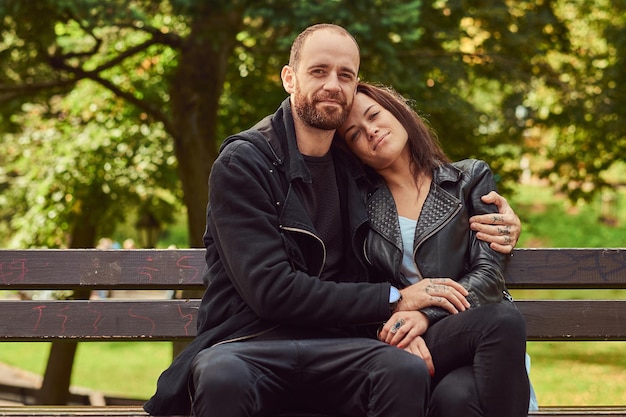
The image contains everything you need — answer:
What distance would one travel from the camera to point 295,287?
325 cm

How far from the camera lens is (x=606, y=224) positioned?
2952 centimetres

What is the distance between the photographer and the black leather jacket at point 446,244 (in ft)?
11.7

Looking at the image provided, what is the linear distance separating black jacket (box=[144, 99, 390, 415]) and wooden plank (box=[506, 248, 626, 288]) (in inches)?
40.1

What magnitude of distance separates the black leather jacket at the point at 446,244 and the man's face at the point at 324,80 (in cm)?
42

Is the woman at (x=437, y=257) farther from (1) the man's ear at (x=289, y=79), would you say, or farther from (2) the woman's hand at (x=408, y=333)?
(1) the man's ear at (x=289, y=79)

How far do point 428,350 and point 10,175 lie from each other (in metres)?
12.7

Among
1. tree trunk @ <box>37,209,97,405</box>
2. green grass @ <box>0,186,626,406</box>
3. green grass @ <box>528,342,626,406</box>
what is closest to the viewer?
tree trunk @ <box>37,209,97,405</box>

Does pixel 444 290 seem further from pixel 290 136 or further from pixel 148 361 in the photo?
pixel 148 361

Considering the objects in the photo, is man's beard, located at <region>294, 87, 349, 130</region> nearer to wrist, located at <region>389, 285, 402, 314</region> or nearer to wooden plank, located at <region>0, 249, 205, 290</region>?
wrist, located at <region>389, 285, 402, 314</region>

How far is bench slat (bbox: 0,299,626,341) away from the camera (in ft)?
13.8

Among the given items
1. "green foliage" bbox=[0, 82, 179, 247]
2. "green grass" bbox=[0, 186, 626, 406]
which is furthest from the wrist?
"green foliage" bbox=[0, 82, 179, 247]

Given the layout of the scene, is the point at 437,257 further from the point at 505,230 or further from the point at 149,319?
the point at 149,319

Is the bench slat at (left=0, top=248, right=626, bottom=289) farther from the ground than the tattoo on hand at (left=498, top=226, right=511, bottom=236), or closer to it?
closer to it

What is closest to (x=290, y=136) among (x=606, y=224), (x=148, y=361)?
(x=148, y=361)
